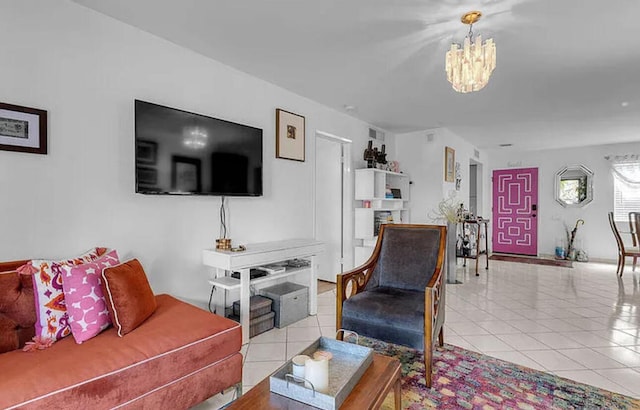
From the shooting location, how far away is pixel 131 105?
7.65 feet

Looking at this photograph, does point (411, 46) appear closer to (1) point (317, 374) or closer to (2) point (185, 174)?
(2) point (185, 174)

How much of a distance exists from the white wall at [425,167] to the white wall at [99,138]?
3.25 m

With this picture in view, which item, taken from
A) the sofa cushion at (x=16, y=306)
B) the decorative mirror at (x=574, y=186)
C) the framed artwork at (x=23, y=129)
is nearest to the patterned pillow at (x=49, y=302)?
the sofa cushion at (x=16, y=306)

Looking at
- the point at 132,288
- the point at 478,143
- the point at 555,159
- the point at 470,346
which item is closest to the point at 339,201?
the point at 470,346

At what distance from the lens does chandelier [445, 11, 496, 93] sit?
2045 mm

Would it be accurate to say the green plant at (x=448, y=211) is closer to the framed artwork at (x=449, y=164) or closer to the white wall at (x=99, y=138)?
the framed artwork at (x=449, y=164)

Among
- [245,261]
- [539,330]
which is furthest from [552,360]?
[245,261]

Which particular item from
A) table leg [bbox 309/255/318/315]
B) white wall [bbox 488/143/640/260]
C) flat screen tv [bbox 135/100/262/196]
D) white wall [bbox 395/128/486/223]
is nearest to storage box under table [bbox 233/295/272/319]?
table leg [bbox 309/255/318/315]

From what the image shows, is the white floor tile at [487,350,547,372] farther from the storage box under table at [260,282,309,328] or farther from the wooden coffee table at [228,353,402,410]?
the storage box under table at [260,282,309,328]

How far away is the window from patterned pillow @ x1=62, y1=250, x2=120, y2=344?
8.49 metres

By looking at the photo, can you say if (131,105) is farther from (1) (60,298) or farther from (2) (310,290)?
(2) (310,290)

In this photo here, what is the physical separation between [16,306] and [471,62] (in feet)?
9.25

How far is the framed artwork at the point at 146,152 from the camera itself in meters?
2.23

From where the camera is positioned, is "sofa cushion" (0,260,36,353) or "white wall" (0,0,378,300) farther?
"white wall" (0,0,378,300)
